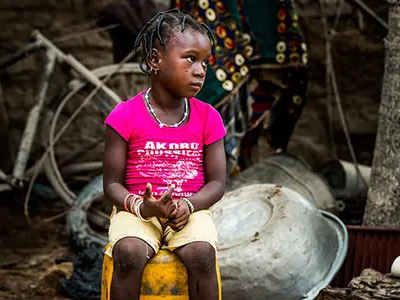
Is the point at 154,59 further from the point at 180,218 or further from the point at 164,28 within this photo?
the point at 180,218

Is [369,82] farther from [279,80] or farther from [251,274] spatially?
[251,274]

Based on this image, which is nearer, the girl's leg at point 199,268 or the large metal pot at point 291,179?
the girl's leg at point 199,268

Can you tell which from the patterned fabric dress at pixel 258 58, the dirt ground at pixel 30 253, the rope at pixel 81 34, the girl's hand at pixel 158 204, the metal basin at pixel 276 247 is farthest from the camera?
the rope at pixel 81 34

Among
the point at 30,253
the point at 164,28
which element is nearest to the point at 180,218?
the point at 164,28

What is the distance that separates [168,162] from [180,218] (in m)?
0.21

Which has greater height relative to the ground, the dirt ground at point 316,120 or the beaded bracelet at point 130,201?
the beaded bracelet at point 130,201

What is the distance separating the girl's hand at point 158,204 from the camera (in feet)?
8.17

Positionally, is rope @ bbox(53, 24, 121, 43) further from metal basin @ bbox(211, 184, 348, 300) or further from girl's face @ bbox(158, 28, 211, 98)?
girl's face @ bbox(158, 28, 211, 98)

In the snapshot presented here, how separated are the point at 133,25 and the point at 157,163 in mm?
2923

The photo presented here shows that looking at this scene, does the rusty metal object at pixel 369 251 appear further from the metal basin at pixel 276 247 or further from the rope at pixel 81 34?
the rope at pixel 81 34

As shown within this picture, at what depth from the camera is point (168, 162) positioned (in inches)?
107

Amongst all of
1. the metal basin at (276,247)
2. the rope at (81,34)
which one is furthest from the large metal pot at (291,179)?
the rope at (81,34)

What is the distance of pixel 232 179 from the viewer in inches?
199

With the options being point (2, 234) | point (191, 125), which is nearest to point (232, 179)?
point (2, 234)
